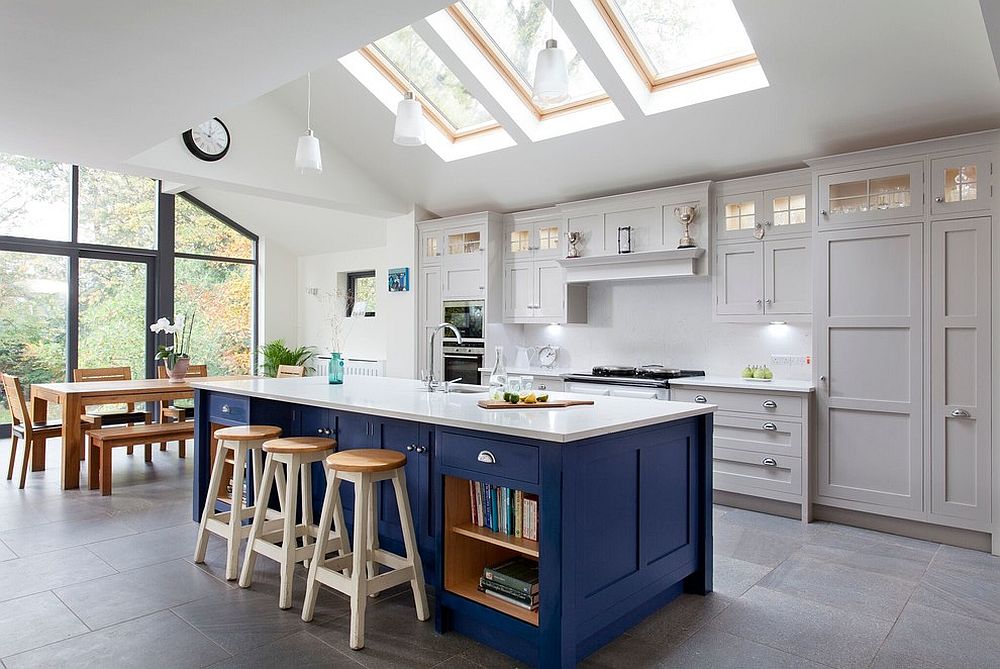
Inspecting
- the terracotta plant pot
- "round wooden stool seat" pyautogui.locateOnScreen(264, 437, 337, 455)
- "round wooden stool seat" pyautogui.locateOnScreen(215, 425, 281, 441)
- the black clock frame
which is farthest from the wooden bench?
"round wooden stool seat" pyautogui.locateOnScreen(264, 437, 337, 455)

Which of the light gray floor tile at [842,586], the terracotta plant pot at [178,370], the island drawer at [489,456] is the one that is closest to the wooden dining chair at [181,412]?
the terracotta plant pot at [178,370]

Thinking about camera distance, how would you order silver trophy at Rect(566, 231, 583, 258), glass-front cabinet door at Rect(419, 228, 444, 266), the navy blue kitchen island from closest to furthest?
the navy blue kitchen island < silver trophy at Rect(566, 231, 583, 258) < glass-front cabinet door at Rect(419, 228, 444, 266)

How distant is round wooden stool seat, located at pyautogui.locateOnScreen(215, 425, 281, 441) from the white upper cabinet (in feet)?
11.3

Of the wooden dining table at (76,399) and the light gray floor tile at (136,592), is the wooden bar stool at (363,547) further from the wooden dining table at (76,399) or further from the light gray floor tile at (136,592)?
the wooden dining table at (76,399)


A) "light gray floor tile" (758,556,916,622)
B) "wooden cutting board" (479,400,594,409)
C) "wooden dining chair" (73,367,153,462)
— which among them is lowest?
"light gray floor tile" (758,556,916,622)

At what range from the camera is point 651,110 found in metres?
4.55

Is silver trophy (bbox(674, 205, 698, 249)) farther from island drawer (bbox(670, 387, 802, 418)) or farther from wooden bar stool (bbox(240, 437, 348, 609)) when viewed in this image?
wooden bar stool (bbox(240, 437, 348, 609))

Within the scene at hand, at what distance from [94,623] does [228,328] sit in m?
6.41

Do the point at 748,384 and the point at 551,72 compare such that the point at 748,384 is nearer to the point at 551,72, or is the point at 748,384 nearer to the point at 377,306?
the point at 551,72

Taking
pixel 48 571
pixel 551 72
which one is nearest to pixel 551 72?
pixel 551 72

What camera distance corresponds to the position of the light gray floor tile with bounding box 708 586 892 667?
2500 millimetres

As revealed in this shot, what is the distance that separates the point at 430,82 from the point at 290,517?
3.79 meters

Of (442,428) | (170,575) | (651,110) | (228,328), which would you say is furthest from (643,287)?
(228,328)

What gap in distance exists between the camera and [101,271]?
7.41m
